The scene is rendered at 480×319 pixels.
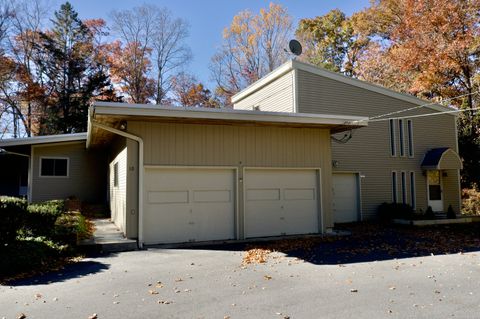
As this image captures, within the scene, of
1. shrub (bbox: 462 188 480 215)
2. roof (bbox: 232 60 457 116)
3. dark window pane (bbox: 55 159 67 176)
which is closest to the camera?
roof (bbox: 232 60 457 116)

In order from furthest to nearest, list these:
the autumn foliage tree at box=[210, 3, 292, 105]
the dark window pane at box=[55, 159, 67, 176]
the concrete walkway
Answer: the autumn foliage tree at box=[210, 3, 292, 105], the dark window pane at box=[55, 159, 67, 176], the concrete walkway

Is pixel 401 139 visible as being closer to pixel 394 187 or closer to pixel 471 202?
pixel 394 187

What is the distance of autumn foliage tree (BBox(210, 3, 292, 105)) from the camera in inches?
1176

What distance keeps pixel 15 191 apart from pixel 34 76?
368 inches

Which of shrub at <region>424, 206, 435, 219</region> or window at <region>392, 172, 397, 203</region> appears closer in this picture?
shrub at <region>424, 206, 435, 219</region>

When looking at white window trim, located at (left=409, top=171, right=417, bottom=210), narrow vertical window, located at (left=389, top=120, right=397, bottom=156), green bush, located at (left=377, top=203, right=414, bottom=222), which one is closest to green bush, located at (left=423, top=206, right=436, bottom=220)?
green bush, located at (left=377, top=203, right=414, bottom=222)

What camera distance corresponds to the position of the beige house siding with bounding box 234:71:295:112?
14421 mm

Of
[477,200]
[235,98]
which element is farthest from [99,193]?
[477,200]

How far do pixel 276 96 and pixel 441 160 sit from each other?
733 cm

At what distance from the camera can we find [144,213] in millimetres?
9539

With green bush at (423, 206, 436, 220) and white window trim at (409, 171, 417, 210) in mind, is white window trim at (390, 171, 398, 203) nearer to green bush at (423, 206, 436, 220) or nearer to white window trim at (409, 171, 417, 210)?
white window trim at (409, 171, 417, 210)

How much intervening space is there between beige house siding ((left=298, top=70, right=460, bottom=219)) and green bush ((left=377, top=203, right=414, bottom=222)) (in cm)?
32

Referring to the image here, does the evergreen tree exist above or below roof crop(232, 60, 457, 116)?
above

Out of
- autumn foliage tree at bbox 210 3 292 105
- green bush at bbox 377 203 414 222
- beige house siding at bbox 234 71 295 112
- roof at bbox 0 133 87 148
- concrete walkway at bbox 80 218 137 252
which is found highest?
autumn foliage tree at bbox 210 3 292 105
